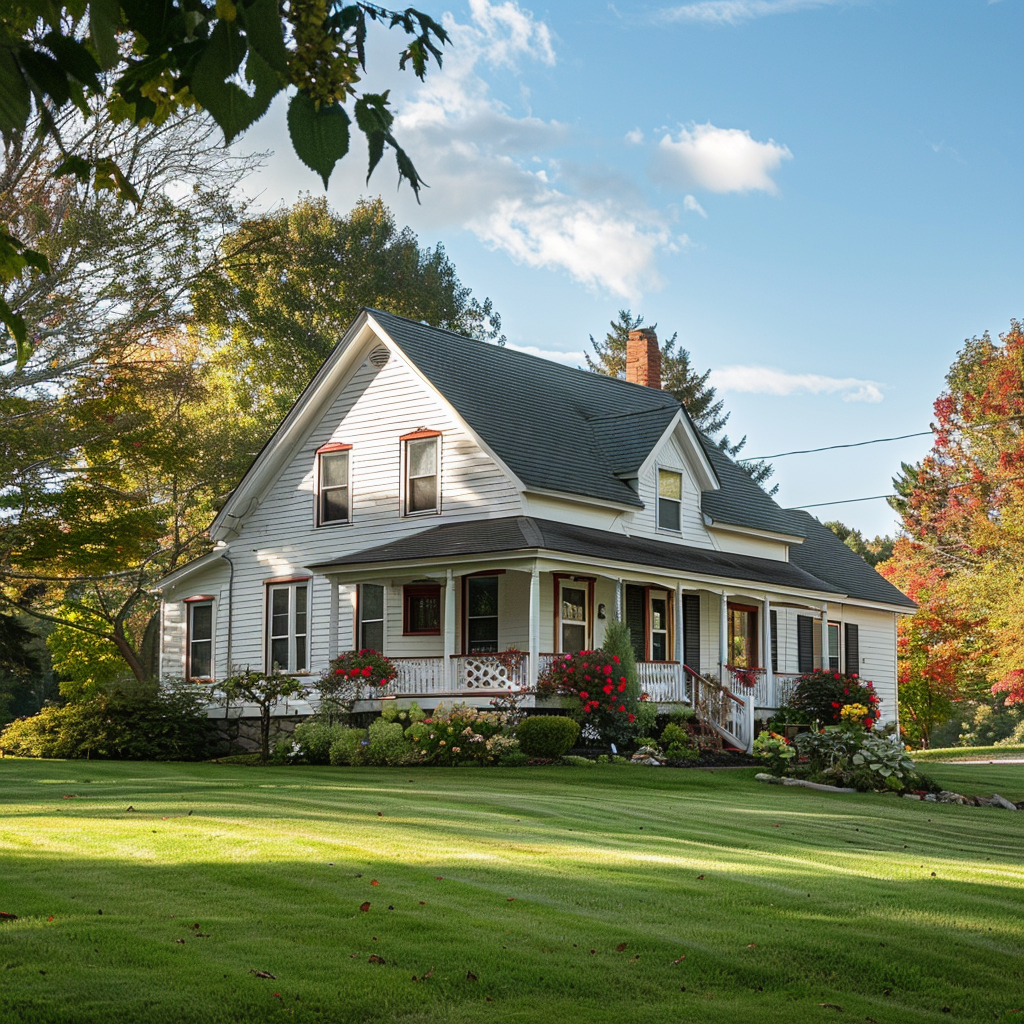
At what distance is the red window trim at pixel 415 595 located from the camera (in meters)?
24.4

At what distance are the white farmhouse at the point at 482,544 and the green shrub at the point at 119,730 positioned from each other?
240 centimetres

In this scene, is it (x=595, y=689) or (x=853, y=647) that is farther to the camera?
(x=853, y=647)

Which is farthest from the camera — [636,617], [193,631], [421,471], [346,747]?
[193,631]

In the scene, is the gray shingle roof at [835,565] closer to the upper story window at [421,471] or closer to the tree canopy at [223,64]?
the upper story window at [421,471]

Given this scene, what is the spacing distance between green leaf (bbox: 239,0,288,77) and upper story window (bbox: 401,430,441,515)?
21766 millimetres

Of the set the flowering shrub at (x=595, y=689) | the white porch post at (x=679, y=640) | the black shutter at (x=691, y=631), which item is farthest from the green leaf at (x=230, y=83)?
the black shutter at (x=691, y=631)

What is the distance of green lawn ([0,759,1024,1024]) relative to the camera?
17.5 feet

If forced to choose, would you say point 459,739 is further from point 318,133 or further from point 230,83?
point 230,83

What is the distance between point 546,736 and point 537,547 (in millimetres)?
3204

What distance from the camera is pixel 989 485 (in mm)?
43281

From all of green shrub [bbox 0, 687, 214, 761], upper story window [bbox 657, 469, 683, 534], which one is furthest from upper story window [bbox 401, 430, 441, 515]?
green shrub [bbox 0, 687, 214, 761]

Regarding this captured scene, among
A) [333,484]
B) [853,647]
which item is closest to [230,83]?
[333,484]

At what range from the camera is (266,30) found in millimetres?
2426

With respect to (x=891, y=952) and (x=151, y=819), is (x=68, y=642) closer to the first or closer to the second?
(x=151, y=819)
